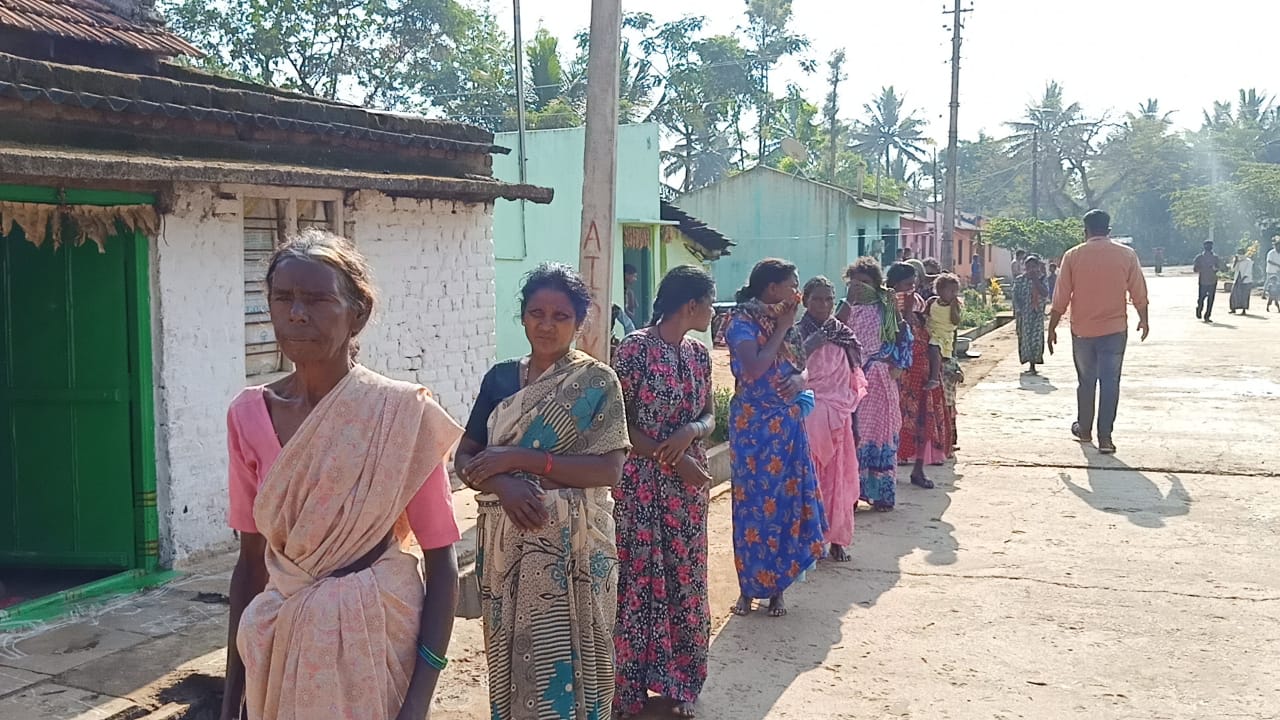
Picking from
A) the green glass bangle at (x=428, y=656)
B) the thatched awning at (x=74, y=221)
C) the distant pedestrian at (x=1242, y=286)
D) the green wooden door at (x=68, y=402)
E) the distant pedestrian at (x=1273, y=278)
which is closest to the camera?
the green glass bangle at (x=428, y=656)

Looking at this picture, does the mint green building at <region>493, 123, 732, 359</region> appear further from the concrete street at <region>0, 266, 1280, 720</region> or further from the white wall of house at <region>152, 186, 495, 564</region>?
the concrete street at <region>0, 266, 1280, 720</region>

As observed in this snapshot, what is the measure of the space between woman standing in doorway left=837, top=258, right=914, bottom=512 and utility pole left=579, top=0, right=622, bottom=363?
249 centimetres

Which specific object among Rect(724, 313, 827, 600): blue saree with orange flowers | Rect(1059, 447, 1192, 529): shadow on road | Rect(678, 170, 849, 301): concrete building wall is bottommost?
Rect(1059, 447, 1192, 529): shadow on road

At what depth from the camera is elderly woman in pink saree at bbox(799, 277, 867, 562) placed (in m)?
6.55

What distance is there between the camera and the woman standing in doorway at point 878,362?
310 inches

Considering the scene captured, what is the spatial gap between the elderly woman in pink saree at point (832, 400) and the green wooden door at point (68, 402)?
3798mm

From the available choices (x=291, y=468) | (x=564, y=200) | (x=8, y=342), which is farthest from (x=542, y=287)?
(x=564, y=200)

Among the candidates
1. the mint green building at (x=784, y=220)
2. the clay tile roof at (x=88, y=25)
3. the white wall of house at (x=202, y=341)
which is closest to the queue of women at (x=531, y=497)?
the white wall of house at (x=202, y=341)

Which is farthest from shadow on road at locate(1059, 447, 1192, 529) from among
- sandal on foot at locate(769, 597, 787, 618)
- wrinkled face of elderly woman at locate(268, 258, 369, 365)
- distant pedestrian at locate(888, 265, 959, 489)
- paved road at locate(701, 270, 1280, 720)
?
wrinkled face of elderly woman at locate(268, 258, 369, 365)

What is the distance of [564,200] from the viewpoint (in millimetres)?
17812

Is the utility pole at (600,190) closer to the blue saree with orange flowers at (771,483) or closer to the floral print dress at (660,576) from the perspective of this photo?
the blue saree with orange flowers at (771,483)

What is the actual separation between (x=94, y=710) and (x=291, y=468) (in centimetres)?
283

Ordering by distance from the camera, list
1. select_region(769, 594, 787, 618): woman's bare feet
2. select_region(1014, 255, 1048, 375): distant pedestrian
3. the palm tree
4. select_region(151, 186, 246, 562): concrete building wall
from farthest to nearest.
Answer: the palm tree
select_region(1014, 255, 1048, 375): distant pedestrian
select_region(151, 186, 246, 562): concrete building wall
select_region(769, 594, 787, 618): woman's bare feet

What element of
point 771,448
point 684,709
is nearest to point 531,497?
point 684,709
